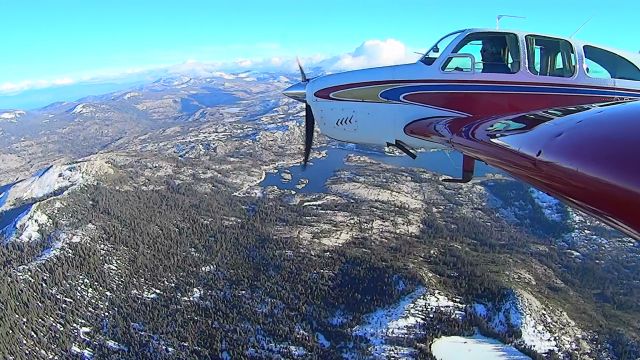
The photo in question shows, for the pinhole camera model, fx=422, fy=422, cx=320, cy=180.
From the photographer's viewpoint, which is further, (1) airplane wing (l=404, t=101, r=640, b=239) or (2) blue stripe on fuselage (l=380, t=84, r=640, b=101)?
(2) blue stripe on fuselage (l=380, t=84, r=640, b=101)

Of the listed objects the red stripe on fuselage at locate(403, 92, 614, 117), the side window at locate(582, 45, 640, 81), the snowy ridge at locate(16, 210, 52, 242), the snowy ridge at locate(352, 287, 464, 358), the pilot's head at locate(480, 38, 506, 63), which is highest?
the pilot's head at locate(480, 38, 506, 63)

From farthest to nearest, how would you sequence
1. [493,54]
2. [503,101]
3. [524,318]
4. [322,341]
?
[524,318]
[322,341]
[493,54]
[503,101]

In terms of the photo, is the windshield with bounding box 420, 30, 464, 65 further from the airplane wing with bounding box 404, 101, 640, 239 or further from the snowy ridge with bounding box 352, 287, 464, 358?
the snowy ridge with bounding box 352, 287, 464, 358

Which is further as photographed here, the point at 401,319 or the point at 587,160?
the point at 401,319

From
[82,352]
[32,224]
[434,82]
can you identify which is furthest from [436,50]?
[32,224]

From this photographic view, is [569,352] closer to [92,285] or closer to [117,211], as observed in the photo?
[92,285]

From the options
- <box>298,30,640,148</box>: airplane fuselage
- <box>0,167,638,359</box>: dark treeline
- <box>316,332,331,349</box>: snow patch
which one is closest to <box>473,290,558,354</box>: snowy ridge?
<box>0,167,638,359</box>: dark treeline

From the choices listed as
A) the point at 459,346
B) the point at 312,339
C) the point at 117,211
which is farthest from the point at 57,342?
the point at 459,346

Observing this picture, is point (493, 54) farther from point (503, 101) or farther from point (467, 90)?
point (503, 101)

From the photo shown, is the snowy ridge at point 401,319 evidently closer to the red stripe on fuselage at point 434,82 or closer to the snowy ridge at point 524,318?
the snowy ridge at point 524,318
